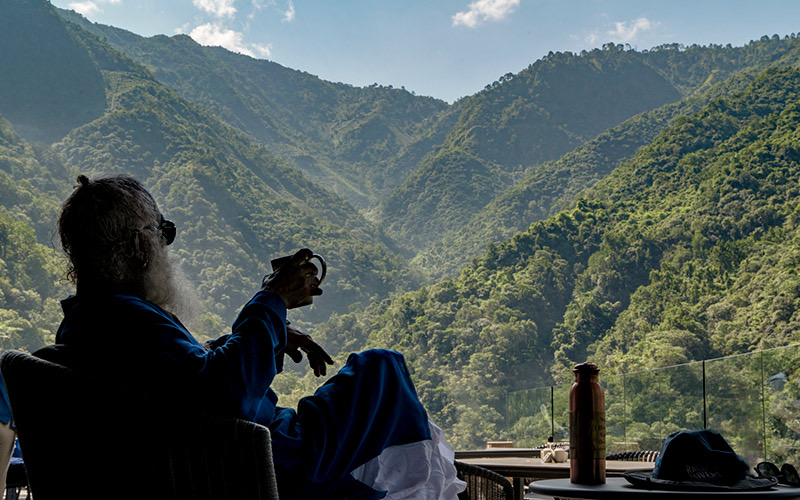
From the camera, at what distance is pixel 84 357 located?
1101mm

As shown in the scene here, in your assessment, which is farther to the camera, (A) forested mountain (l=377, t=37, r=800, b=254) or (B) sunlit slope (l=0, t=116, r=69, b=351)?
(A) forested mountain (l=377, t=37, r=800, b=254)

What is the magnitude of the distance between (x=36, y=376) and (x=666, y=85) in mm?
74447

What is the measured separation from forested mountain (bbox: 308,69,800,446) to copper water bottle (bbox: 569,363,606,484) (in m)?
26.7

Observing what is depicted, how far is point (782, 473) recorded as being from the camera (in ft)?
3.94

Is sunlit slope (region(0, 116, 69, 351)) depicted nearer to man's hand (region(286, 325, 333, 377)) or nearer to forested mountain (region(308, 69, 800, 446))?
forested mountain (region(308, 69, 800, 446))

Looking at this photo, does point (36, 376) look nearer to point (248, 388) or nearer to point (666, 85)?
point (248, 388)

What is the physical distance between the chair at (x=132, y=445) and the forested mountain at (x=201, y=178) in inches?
1706

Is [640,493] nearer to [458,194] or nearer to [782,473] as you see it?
[782,473]

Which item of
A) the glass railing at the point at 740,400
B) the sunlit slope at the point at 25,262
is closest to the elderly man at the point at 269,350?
the glass railing at the point at 740,400

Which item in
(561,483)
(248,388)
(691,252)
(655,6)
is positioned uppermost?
(655,6)

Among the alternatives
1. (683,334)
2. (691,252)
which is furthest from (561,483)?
(691,252)

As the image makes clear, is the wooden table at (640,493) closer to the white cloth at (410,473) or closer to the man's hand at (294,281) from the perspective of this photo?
the white cloth at (410,473)

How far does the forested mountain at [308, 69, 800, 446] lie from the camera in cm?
2911

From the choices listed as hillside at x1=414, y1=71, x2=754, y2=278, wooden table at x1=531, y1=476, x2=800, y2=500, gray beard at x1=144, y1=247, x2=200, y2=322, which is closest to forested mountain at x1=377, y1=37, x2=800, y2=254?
hillside at x1=414, y1=71, x2=754, y2=278
